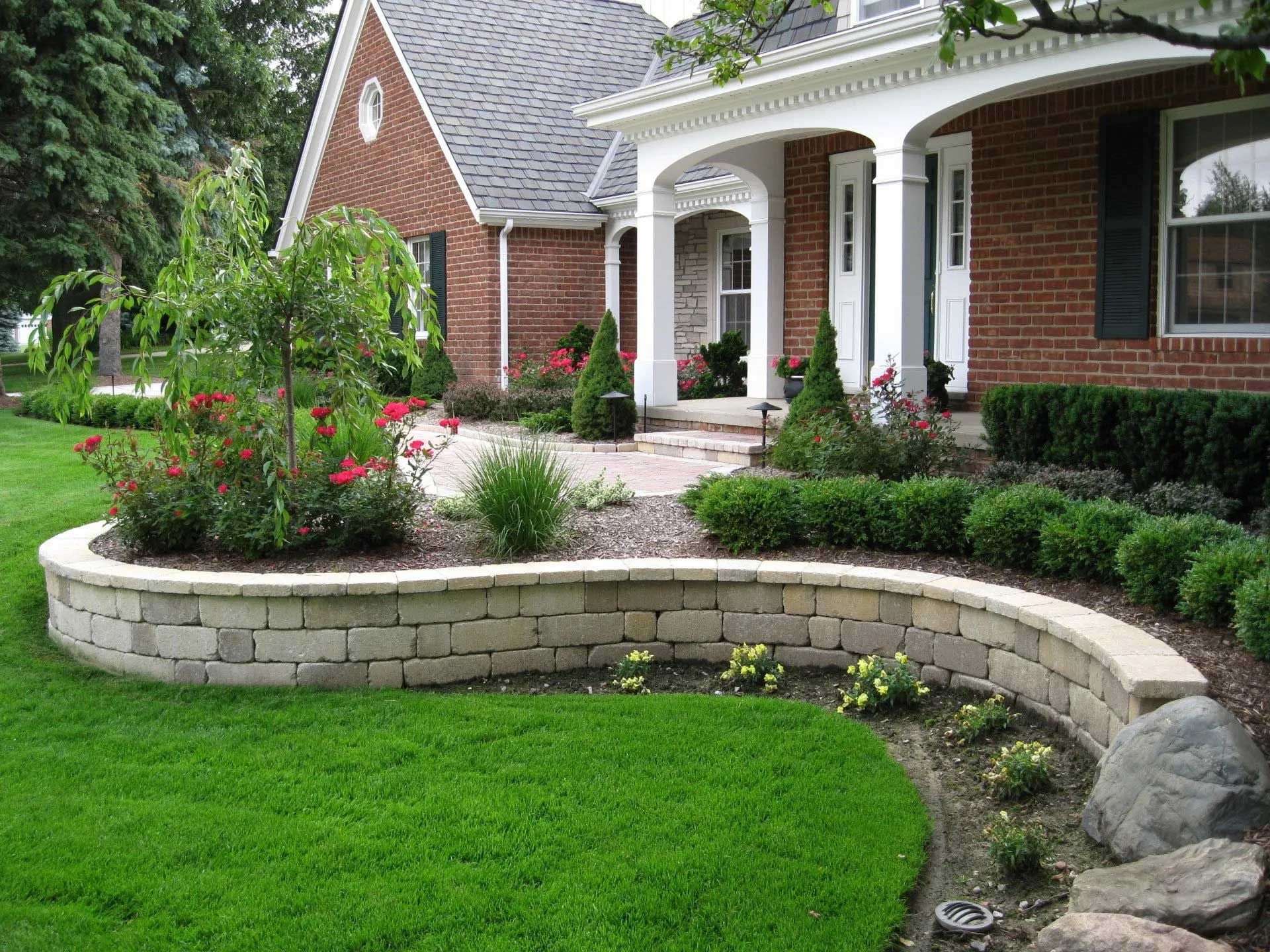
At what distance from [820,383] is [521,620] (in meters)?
4.48

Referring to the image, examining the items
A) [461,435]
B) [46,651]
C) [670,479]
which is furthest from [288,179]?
[46,651]

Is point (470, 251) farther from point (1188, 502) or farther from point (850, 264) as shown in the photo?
point (1188, 502)

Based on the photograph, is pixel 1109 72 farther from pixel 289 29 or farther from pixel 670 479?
pixel 289 29

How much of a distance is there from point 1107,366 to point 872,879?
7.35 metres

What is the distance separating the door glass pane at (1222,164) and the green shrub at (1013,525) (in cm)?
434

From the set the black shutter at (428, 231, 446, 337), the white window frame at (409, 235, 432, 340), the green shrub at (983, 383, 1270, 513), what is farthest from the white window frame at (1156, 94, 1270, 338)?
the white window frame at (409, 235, 432, 340)

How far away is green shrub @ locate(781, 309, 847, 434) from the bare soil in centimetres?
396

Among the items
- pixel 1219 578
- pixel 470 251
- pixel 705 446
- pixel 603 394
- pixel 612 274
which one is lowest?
pixel 1219 578

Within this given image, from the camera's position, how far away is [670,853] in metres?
3.93

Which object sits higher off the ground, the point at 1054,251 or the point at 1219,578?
the point at 1054,251

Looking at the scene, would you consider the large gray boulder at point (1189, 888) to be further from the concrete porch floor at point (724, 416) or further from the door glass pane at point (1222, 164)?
the door glass pane at point (1222, 164)

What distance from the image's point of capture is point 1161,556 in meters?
5.19

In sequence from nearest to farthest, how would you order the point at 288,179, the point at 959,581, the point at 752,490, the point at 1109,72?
the point at 959,581 < the point at 752,490 < the point at 1109,72 < the point at 288,179

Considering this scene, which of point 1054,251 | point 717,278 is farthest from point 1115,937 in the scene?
point 717,278
